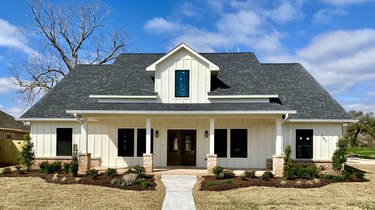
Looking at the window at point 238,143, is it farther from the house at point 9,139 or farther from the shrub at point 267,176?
the house at point 9,139

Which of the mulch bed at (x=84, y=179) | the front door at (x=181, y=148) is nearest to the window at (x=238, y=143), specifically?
the front door at (x=181, y=148)

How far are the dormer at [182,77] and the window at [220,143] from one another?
7.19ft

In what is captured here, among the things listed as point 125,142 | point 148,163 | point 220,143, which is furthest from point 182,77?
point 148,163

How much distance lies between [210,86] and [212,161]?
4.49 m

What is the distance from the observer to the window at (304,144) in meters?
19.4

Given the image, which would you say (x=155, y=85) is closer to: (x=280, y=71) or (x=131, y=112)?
(x=131, y=112)

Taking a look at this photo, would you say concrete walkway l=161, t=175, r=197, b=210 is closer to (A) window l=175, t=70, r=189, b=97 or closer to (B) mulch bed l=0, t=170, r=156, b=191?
(B) mulch bed l=0, t=170, r=156, b=191

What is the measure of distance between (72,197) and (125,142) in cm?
832

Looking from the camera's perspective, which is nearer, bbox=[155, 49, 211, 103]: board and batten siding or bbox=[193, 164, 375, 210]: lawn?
bbox=[193, 164, 375, 210]: lawn

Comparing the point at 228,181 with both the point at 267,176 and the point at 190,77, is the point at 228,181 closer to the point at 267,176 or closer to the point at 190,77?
the point at 267,176

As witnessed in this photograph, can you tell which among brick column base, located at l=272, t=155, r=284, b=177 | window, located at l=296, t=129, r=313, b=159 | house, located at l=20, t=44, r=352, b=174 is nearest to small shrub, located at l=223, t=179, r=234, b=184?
brick column base, located at l=272, t=155, r=284, b=177

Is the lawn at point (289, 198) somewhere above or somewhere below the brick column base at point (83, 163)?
below

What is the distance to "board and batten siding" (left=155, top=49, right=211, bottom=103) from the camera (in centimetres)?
1908

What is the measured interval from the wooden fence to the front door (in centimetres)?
1169
